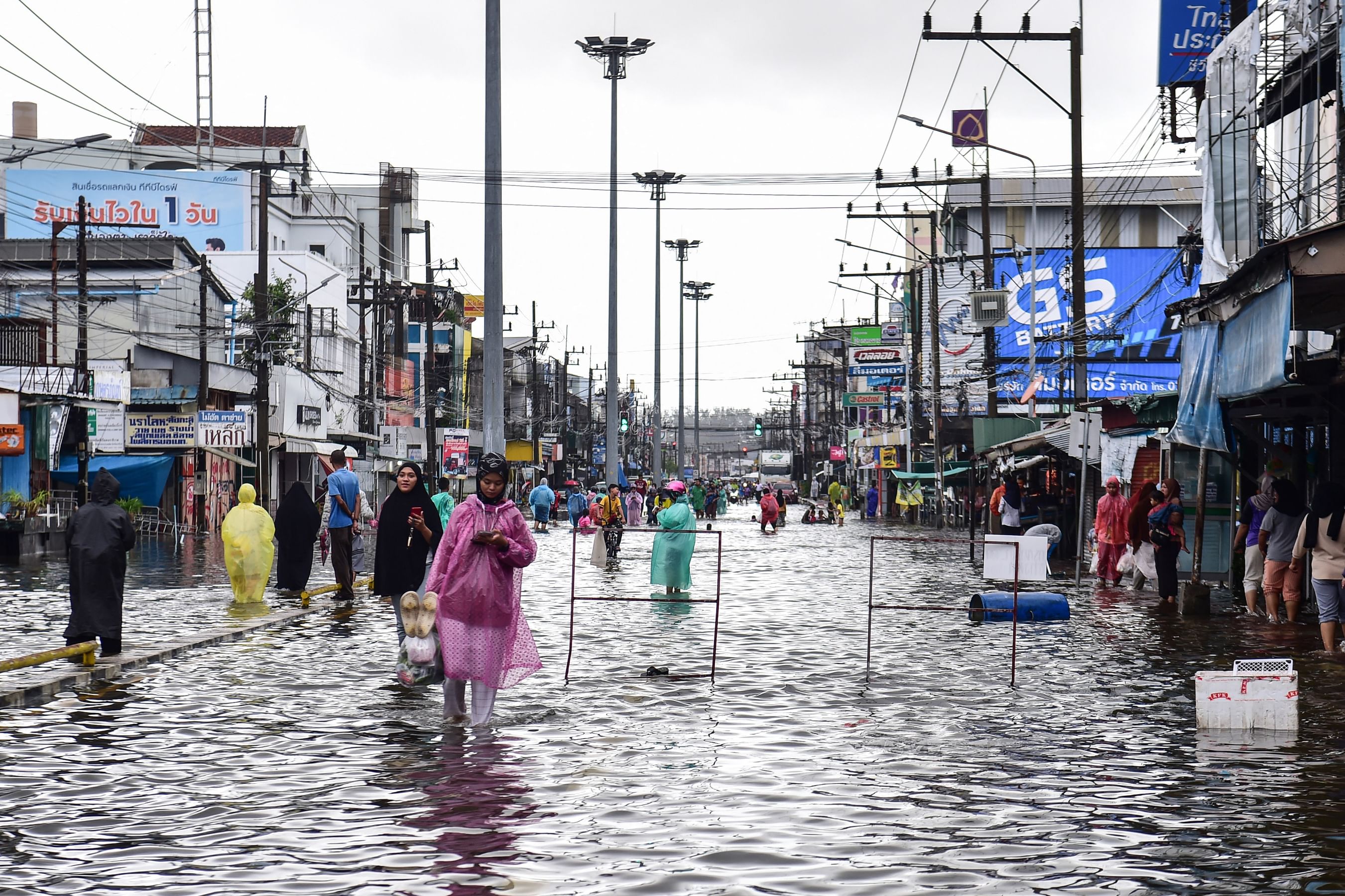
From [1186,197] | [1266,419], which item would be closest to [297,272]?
[1186,197]

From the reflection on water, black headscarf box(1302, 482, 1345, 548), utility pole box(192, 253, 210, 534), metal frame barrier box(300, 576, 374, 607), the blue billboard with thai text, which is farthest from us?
the blue billboard with thai text

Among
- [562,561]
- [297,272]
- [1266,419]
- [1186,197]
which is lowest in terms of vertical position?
[562,561]

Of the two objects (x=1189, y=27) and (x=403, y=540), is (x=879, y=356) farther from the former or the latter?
(x=403, y=540)

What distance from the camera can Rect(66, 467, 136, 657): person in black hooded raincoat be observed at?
43.6 feet

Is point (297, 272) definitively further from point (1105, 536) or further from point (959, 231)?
point (1105, 536)

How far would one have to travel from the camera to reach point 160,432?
43.1 meters

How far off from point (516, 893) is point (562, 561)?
2683 cm

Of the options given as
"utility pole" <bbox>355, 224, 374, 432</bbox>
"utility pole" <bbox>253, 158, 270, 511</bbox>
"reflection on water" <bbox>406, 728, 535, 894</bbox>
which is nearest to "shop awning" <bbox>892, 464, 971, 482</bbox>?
"utility pole" <bbox>355, 224, 374, 432</bbox>

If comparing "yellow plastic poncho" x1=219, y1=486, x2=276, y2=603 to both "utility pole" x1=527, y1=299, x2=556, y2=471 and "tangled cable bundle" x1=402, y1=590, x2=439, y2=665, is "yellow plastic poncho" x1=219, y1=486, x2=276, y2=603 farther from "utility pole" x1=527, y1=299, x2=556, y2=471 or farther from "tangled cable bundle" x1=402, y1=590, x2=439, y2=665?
"utility pole" x1=527, y1=299, x2=556, y2=471

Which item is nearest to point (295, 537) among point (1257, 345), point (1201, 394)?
point (1201, 394)

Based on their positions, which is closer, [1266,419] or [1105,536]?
[1266,419]

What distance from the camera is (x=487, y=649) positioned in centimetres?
1007

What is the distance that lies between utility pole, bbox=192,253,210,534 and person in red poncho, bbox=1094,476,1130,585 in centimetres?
2642

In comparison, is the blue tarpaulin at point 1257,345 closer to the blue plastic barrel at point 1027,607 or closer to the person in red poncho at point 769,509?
the blue plastic barrel at point 1027,607
